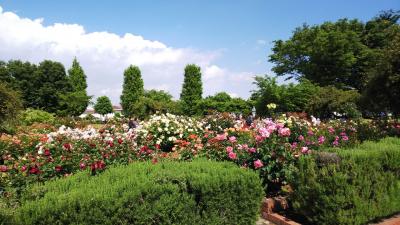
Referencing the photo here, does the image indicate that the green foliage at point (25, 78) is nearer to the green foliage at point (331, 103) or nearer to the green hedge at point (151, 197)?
the green foliage at point (331, 103)

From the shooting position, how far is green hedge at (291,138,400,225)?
4.41 metres

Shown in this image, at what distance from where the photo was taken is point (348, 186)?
14.5 ft

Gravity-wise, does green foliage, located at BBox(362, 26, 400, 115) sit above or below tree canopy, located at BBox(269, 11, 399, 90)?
below

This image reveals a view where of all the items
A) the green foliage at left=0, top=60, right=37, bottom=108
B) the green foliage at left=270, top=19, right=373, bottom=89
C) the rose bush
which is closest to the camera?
the rose bush

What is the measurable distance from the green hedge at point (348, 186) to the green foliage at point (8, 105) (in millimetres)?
8533

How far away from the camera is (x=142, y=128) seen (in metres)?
11.3

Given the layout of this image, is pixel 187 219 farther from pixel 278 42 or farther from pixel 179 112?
pixel 278 42

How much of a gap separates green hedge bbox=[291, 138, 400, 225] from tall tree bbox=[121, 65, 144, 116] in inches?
1496

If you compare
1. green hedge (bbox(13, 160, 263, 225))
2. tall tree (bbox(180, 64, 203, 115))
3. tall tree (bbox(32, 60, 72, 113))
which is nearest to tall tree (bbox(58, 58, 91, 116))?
tall tree (bbox(32, 60, 72, 113))

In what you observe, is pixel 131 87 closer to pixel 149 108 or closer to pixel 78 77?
pixel 149 108

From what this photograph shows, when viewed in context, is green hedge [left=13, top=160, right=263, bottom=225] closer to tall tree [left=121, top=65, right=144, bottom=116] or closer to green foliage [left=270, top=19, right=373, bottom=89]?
green foliage [left=270, top=19, right=373, bottom=89]

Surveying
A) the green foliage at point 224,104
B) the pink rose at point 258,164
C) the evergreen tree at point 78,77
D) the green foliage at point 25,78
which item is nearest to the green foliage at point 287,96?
the green foliage at point 224,104

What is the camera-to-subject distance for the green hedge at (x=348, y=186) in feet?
14.5

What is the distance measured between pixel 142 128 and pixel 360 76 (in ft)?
110
